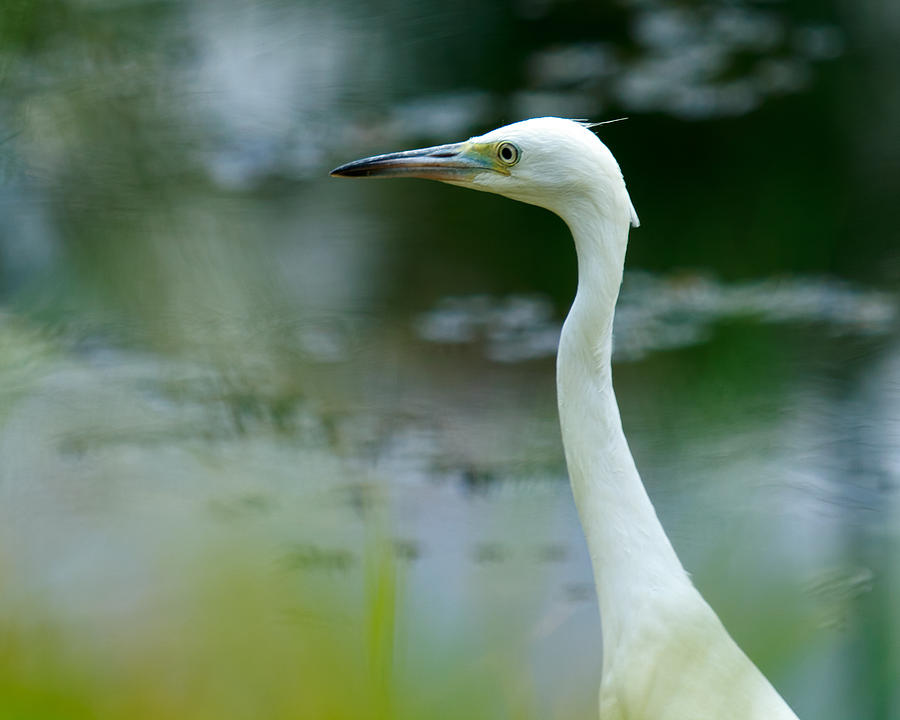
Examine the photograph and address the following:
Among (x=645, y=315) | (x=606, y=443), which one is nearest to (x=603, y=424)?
(x=606, y=443)

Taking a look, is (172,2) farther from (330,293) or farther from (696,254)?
(696,254)

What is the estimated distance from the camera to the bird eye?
93 centimetres

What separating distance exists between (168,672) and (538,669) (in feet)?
0.89

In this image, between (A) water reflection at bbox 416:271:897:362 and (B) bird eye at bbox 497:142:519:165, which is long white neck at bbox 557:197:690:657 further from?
(A) water reflection at bbox 416:271:897:362

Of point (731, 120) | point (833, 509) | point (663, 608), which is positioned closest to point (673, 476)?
point (833, 509)

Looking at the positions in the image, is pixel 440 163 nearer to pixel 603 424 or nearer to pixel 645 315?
pixel 603 424

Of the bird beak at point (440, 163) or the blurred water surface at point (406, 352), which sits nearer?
the blurred water surface at point (406, 352)

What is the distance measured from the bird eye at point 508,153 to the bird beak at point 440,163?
1 cm

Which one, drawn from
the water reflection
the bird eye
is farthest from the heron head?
the water reflection

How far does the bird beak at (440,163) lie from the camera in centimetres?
96

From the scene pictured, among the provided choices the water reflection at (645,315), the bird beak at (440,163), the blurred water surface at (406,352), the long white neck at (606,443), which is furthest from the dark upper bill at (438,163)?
the water reflection at (645,315)

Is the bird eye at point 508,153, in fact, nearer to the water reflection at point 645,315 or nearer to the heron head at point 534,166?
the heron head at point 534,166

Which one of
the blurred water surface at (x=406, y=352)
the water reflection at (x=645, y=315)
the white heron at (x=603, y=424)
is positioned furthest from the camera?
the water reflection at (x=645, y=315)

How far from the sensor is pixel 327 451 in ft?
2.65
